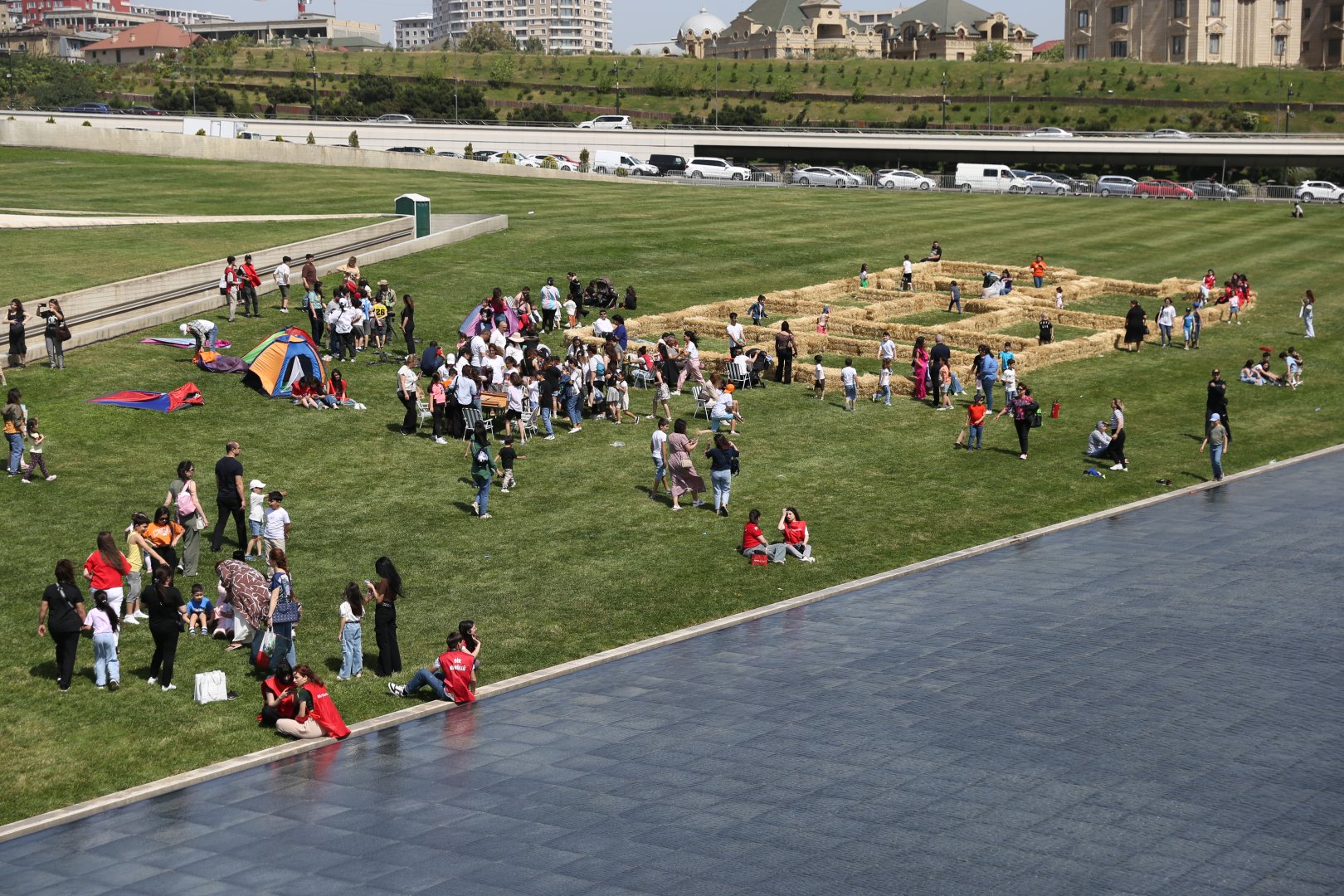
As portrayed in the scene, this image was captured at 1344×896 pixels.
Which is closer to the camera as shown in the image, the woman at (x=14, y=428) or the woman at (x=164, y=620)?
the woman at (x=164, y=620)

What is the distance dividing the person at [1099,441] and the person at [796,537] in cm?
894

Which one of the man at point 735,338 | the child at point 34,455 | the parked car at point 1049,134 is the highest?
the parked car at point 1049,134

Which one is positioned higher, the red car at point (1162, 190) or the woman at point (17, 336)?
the red car at point (1162, 190)

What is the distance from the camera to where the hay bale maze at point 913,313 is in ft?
123

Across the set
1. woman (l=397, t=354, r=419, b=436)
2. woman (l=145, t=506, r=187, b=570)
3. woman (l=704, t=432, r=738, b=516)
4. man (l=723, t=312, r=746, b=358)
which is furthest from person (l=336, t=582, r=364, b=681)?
man (l=723, t=312, r=746, b=358)

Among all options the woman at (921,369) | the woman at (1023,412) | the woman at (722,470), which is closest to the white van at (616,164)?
the woman at (921,369)

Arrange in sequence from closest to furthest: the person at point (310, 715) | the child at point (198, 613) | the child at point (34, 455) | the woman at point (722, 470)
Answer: the person at point (310, 715), the child at point (198, 613), the child at point (34, 455), the woman at point (722, 470)

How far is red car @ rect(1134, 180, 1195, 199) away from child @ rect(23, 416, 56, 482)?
61251mm

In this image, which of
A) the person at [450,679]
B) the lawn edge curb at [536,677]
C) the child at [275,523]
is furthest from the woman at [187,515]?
the lawn edge curb at [536,677]

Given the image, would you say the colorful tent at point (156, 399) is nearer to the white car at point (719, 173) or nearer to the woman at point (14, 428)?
the woman at point (14, 428)

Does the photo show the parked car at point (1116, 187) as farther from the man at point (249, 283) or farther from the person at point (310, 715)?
the person at point (310, 715)

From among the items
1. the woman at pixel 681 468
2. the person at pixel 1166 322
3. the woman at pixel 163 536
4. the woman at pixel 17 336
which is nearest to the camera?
the woman at pixel 163 536

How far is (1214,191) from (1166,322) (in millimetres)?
39005

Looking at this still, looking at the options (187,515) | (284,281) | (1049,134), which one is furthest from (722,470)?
(1049,134)
